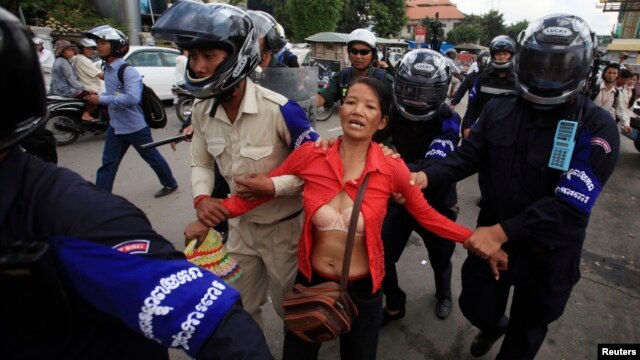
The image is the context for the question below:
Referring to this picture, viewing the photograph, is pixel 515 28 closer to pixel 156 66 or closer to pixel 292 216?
pixel 156 66

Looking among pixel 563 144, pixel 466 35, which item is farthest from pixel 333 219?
pixel 466 35

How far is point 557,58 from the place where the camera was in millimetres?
1783

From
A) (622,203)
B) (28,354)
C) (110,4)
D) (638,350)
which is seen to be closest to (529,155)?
(638,350)

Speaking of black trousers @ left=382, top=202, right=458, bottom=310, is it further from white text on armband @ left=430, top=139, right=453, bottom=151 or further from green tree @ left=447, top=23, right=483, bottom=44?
green tree @ left=447, top=23, right=483, bottom=44

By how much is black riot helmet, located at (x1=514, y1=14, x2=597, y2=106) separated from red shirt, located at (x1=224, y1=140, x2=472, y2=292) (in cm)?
72

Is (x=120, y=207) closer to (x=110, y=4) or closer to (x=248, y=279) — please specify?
(x=248, y=279)

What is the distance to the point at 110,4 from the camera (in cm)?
1762

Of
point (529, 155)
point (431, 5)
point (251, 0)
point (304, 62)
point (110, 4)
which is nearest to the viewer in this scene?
point (529, 155)

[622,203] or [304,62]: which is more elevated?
[304,62]

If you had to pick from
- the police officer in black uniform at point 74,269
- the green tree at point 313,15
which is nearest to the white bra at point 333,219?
the police officer in black uniform at point 74,269

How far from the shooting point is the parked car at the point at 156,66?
9727mm

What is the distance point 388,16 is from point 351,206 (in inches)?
1524

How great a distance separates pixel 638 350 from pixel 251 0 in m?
30.2

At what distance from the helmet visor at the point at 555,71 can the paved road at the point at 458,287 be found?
1774mm
